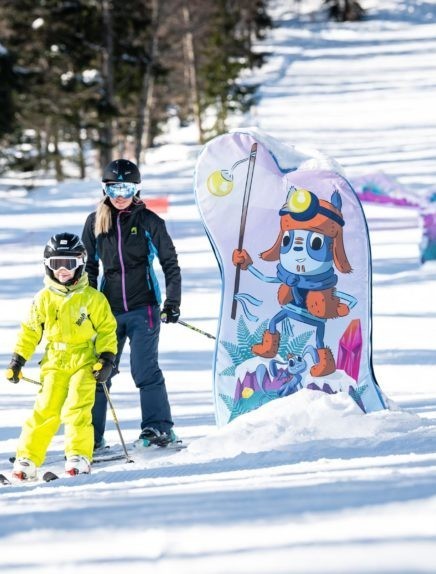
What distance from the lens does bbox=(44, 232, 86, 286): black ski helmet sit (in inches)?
239

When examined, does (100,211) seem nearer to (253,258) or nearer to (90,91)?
(253,258)

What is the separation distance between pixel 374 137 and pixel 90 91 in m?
9.37

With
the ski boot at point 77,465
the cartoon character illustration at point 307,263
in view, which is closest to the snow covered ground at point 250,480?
the ski boot at point 77,465

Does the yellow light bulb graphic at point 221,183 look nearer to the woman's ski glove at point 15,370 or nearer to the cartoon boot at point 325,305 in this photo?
Answer: the cartoon boot at point 325,305

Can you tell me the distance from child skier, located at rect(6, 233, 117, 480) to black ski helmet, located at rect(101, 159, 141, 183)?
50 cm

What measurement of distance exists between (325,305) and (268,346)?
16.6 inches

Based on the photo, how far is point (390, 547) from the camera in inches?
118

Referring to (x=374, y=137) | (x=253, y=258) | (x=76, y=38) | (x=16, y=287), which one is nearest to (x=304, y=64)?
(x=374, y=137)

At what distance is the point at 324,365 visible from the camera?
21.5ft

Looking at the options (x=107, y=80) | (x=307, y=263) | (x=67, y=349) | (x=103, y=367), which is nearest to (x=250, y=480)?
(x=103, y=367)

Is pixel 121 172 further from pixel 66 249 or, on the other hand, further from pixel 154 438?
pixel 154 438

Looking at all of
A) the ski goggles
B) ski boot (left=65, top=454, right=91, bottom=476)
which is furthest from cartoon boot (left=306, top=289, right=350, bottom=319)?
ski boot (left=65, top=454, right=91, bottom=476)

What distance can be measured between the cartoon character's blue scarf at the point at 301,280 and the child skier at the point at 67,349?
1.14 metres

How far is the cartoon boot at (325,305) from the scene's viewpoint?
21.6ft
